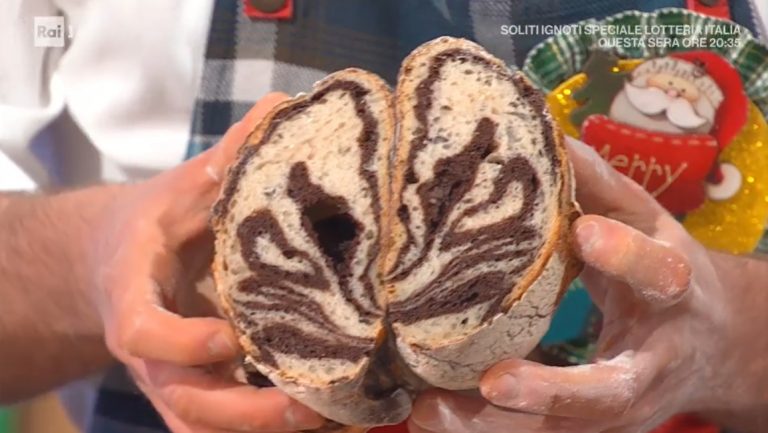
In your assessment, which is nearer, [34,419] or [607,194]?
[607,194]

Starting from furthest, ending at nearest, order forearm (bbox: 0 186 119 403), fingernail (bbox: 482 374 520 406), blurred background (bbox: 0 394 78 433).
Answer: blurred background (bbox: 0 394 78 433), forearm (bbox: 0 186 119 403), fingernail (bbox: 482 374 520 406)

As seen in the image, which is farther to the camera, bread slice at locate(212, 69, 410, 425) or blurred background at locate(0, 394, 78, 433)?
blurred background at locate(0, 394, 78, 433)

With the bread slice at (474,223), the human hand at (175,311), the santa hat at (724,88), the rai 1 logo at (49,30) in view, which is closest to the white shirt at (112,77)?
the rai 1 logo at (49,30)

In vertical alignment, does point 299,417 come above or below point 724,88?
below

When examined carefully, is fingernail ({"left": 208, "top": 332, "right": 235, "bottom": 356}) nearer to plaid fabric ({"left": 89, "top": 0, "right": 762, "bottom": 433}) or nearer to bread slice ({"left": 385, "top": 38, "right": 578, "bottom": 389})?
bread slice ({"left": 385, "top": 38, "right": 578, "bottom": 389})

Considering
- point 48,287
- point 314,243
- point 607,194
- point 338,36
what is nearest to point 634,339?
point 607,194

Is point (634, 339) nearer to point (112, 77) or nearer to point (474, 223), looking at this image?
point (474, 223)

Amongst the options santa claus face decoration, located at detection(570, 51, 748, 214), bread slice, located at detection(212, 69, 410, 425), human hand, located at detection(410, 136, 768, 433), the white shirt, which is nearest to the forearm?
the white shirt
